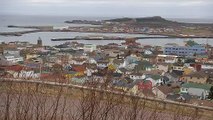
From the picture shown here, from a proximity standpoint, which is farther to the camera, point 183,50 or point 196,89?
point 183,50

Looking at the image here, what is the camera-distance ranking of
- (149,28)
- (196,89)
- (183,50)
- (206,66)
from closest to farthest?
(196,89) < (206,66) < (183,50) < (149,28)

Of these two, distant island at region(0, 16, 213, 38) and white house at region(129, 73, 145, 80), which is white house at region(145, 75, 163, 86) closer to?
white house at region(129, 73, 145, 80)

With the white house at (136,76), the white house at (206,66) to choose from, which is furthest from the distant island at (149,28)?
the white house at (136,76)

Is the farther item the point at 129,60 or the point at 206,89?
the point at 129,60

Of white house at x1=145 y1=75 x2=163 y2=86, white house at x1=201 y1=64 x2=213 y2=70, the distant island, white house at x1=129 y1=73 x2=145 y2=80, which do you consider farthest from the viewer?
the distant island

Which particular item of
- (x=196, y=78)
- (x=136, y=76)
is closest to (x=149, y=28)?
(x=196, y=78)

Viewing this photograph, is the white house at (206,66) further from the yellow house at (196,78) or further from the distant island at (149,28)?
the distant island at (149,28)

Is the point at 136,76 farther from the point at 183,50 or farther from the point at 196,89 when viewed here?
the point at 183,50

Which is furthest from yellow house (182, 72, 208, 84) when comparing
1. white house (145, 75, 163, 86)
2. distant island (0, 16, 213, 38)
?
distant island (0, 16, 213, 38)

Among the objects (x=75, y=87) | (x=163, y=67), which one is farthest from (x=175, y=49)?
(x=75, y=87)

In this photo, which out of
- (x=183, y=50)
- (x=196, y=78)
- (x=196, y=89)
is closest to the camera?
(x=196, y=89)

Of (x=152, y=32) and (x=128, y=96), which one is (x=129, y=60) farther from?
(x=152, y=32)
